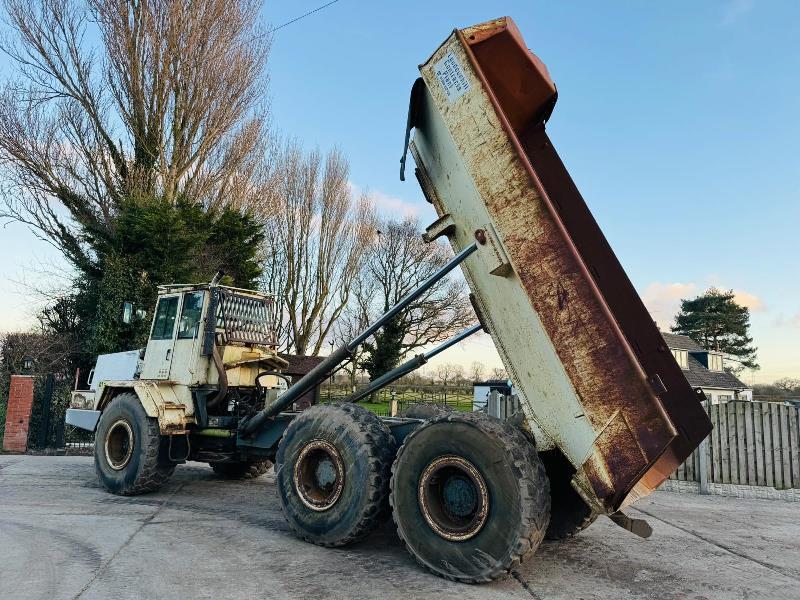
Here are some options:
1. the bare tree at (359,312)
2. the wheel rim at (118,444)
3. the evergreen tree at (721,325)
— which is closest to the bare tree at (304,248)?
the bare tree at (359,312)

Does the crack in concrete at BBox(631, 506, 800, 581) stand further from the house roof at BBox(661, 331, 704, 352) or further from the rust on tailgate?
the house roof at BBox(661, 331, 704, 352)

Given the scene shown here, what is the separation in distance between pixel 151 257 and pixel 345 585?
1348 centimetres

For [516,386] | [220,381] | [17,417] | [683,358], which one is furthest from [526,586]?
[683,358]

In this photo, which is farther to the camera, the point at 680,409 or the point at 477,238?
the point at 680,409

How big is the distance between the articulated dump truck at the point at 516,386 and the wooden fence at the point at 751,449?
5902mm

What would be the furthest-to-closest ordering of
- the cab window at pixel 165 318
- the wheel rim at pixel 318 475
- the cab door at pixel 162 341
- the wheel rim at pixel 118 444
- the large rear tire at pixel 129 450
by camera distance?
the cab window at pixel 165 318
the cab door at pixel 162 341
the wheel rim at pixel 118 444
the large rear tire at pixel 129 450
the wheel rim at pixel 318 475

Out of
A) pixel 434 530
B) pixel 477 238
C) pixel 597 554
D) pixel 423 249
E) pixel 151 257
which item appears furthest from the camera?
pixel 423 249

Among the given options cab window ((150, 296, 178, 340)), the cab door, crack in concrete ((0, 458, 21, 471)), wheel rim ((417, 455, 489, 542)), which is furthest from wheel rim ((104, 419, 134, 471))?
wheel rim ((417, 455, 489, 542))

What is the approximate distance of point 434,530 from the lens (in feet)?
13.7

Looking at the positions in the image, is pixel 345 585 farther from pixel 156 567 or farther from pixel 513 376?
pixel 513 376

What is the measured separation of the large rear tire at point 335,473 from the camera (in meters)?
4.63

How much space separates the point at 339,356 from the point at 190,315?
118 inches

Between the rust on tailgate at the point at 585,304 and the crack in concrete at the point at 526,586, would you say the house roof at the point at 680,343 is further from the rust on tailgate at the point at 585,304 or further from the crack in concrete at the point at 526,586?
the crack in concrete at the point at 526,586

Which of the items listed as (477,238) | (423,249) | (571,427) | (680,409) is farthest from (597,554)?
(423,249)
